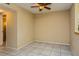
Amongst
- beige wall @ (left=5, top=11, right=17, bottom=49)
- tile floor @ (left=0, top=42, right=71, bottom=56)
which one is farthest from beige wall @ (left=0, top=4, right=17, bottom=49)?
tile floor @ (left=0, top=42, right=71, bottom=56)

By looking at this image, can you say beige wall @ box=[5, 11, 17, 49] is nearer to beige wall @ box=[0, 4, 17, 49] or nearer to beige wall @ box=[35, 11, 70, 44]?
beige wall @ box=[0, 4, 17, 49]

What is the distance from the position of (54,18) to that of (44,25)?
0.78m

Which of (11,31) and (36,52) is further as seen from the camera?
(11,31)

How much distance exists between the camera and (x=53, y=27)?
18.5ft

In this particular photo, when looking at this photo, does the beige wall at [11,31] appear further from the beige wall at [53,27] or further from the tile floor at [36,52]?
the beige wall at [53,27]

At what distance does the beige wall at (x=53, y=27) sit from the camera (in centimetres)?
537

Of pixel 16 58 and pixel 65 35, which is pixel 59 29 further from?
pixel 16 58

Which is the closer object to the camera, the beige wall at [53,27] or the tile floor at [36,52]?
the tile floor at [36,52]

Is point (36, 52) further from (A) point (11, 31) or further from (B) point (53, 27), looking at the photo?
(B) point (53, 27)

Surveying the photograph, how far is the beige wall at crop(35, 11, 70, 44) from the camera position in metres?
5.37

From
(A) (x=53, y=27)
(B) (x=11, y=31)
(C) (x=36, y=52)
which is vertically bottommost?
(C) (x=36, y=52)

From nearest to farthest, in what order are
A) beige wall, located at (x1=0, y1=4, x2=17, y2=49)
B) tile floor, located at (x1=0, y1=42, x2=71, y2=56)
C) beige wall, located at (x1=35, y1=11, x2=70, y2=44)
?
tile floor, located at (x1=0, y1=42, x2=71, y2=56) < beige wall, located at (x1=0, y1=4, x2=17, y2=49) < beige wall, located at (x1=35, y1=11, x2=70, y2=44)

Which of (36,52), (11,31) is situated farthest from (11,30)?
(36,52)

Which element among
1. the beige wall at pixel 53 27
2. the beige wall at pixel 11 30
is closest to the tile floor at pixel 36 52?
the beige wall at pixel 11 30
